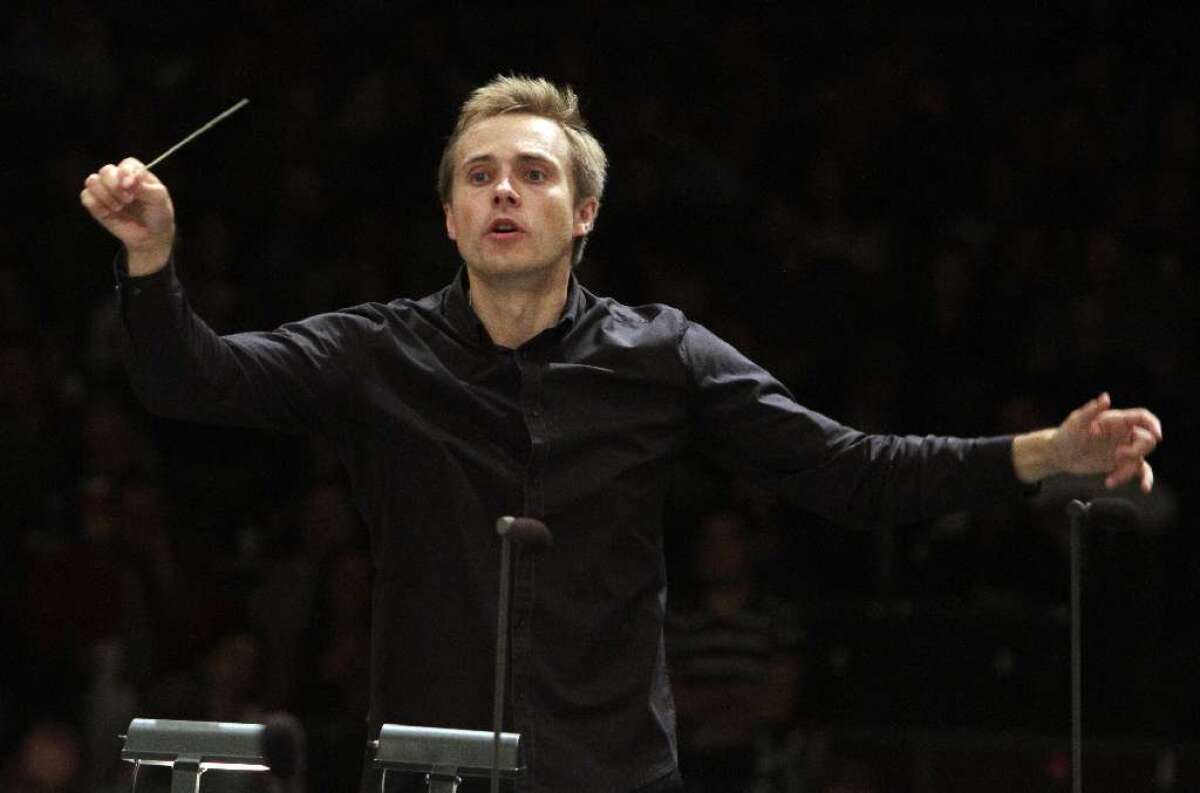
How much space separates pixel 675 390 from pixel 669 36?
5.09m

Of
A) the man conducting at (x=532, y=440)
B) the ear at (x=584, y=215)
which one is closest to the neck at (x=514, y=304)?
the man conducting at (x=532, y=440)

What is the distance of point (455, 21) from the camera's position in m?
7.82

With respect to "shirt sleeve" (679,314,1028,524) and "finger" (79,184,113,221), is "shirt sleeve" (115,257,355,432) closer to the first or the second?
"finger" (79,184,113,221)

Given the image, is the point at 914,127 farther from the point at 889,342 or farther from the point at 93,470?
the point at 93,470

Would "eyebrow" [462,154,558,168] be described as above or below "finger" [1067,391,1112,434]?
above

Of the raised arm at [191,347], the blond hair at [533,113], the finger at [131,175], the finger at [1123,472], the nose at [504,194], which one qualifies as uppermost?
the blond hair at [533,113]

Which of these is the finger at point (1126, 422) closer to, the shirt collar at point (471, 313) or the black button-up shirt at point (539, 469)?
the black button-up shirt at point (539, 469)

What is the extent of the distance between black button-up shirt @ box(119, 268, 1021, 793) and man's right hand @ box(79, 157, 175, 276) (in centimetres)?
9

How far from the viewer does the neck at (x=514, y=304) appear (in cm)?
295

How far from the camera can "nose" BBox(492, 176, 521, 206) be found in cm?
293

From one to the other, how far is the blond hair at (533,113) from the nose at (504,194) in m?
0.12

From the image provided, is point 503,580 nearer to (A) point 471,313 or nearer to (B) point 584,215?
(A) point 471,313

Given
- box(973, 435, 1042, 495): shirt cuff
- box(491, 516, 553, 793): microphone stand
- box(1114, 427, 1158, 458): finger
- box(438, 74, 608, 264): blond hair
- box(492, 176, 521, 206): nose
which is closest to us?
box(491, 516, 553, 793): microphone stand

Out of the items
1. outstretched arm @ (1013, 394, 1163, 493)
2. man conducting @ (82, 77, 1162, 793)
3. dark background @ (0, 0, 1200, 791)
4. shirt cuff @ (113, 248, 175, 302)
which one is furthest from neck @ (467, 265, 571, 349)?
dark background @ (0, 0, 1200, 791)
